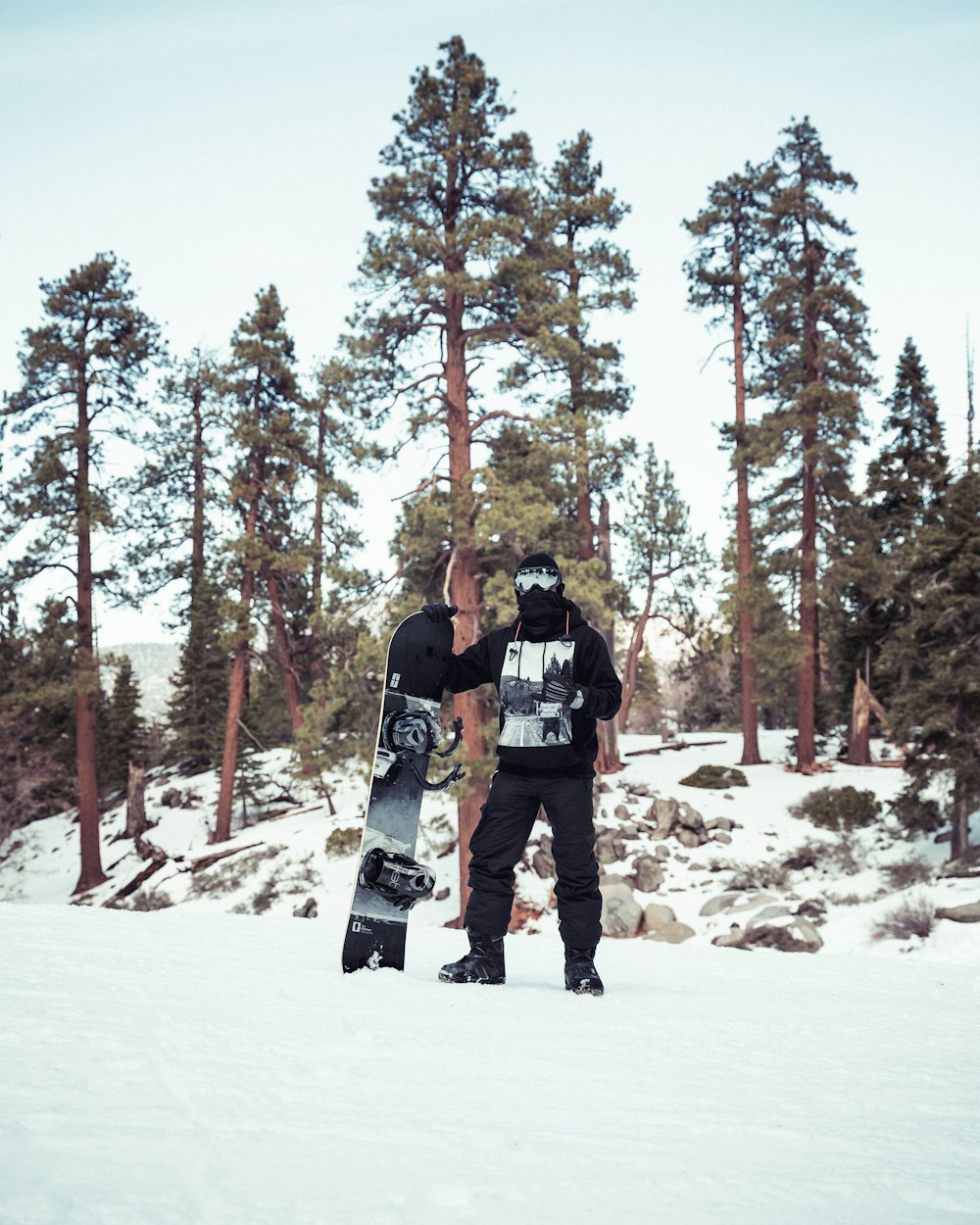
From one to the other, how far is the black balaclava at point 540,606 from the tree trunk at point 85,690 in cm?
1806

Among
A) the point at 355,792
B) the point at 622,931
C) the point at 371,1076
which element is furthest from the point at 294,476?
the point at 371,1076

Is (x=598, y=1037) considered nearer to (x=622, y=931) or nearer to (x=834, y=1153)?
(x=834, y=1153)

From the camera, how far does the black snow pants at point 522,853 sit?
4.52 m

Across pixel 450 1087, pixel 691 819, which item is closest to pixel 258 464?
pixel 691 819

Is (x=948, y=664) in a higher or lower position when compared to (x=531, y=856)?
higher

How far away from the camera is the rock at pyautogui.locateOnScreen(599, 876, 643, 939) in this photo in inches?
563

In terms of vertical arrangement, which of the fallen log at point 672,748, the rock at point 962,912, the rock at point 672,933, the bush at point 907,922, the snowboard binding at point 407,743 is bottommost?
the rock at point 672,933

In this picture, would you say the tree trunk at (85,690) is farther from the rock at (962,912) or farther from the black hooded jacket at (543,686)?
the black hooded jacket at (543,686)

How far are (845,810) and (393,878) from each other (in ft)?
57.3

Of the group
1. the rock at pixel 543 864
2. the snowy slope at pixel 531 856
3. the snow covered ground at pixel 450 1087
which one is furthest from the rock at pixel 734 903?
the snow covered ground at pixel 450 1087

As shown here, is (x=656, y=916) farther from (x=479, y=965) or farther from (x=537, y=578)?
(x=537, y=578)

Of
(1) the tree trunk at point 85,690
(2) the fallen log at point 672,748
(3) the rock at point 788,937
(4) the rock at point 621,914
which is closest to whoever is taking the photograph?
(3) the rock at point 788,937

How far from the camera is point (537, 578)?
4.86m

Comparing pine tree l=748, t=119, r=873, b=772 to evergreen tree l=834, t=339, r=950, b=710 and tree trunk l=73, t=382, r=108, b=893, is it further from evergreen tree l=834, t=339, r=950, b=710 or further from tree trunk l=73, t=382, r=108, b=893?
tree trunk l=73, t=382, r=108, b=893
